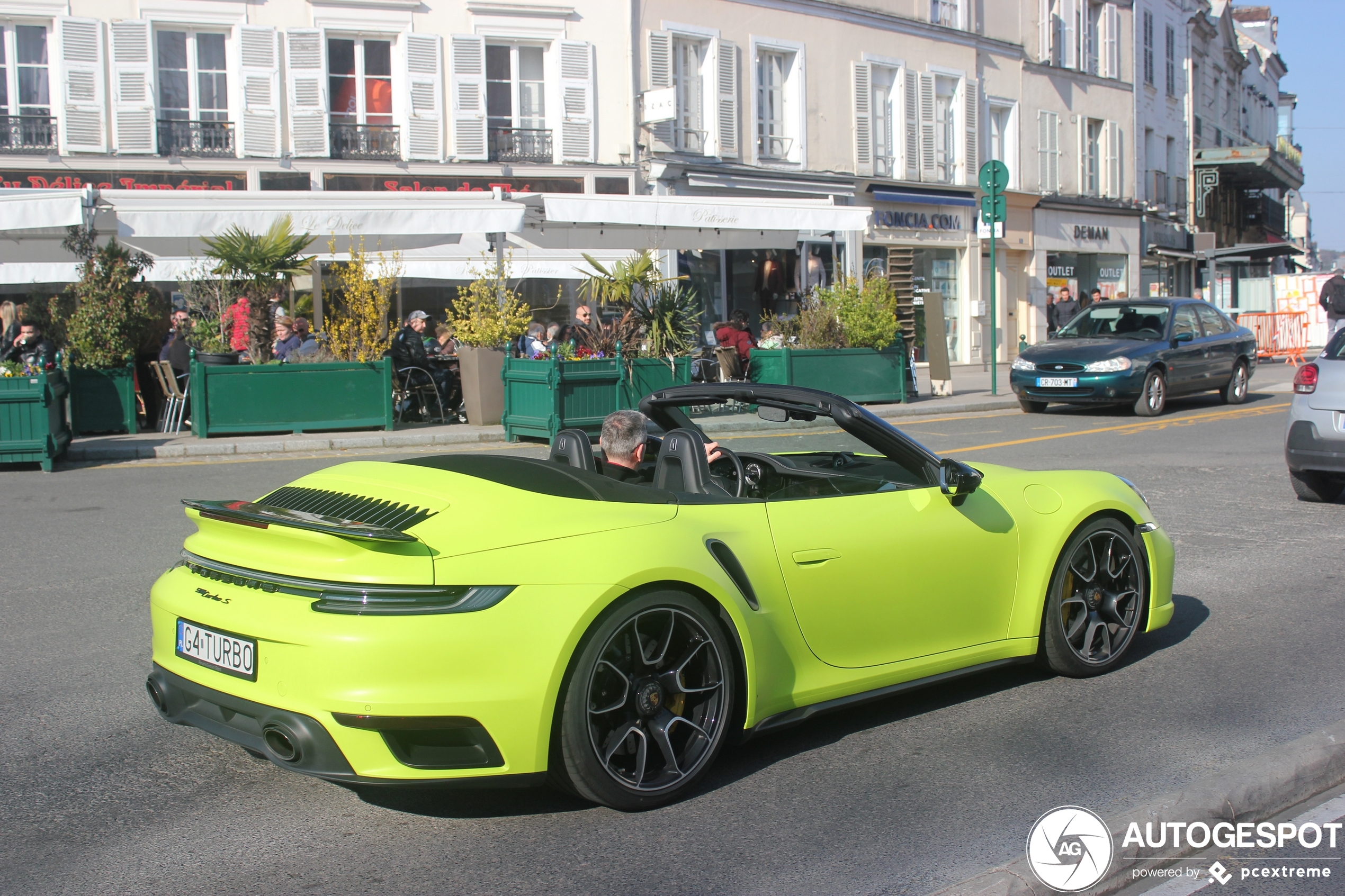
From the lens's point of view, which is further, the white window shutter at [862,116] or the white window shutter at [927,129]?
the white window shutter at [927,129]

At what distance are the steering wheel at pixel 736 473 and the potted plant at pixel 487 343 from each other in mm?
11153

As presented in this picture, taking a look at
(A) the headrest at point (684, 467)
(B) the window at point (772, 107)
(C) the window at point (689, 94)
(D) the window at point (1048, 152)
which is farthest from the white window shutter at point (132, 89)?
(D) the window at point (1048, 152)

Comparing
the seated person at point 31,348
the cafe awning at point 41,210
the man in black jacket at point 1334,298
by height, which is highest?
the cafe awning at point 41,210

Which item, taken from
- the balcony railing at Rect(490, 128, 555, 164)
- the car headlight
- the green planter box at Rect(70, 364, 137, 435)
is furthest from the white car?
the balcony railing at Rect(490, 128, 555, 164)

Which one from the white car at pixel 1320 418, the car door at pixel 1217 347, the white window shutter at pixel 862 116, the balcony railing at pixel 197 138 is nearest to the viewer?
the white car at pixel 1320 418

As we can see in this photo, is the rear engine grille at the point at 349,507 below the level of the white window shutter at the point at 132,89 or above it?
below

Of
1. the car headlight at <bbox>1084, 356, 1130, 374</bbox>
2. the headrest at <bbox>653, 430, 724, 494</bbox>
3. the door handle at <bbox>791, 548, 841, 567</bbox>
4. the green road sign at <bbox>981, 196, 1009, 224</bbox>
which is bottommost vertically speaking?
the door handle at <bbox>791, 548, 841, 567</bbox>

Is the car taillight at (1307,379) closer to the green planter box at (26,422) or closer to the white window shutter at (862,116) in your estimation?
the green planter box at (26,422)

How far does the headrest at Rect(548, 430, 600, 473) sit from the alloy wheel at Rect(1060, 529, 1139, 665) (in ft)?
6.40

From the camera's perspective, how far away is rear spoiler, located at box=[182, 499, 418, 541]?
11.0ft

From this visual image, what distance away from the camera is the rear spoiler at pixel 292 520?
3.34 metres

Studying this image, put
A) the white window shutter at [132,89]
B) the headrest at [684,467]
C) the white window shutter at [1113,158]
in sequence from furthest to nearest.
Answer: the white window shutter at [1113,158] < the white window shutter at [132,89] < the headrest at [684,467]

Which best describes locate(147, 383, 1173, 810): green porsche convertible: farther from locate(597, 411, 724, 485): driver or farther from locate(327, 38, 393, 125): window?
locate(327, 38, 393, 125): window

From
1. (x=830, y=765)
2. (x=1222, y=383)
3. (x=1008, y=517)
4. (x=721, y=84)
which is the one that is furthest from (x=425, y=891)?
(x=721, y=84)
